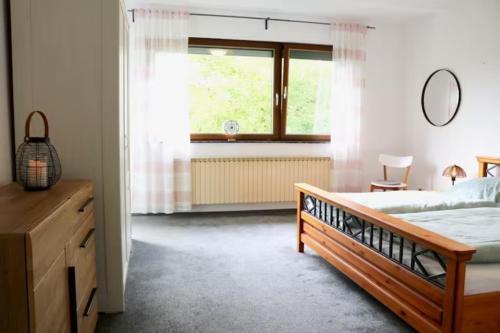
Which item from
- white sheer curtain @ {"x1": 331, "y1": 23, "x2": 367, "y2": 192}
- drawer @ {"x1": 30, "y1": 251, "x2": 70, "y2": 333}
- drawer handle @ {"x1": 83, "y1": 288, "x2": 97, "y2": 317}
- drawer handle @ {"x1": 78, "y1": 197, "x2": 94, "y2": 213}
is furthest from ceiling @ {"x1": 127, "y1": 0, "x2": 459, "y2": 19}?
drawer @ {"x1": 30, "y1": 251, "x2": 70, "y2": 333}

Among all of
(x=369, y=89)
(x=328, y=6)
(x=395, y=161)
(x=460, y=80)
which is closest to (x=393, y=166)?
(x=395, y=161)

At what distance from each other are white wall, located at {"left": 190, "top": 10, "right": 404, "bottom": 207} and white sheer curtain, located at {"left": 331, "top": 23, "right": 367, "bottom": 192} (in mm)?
196

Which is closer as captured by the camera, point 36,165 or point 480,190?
point 36,165

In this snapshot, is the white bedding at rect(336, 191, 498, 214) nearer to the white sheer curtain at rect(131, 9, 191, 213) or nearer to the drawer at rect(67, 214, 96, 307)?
the drawer at rect(67, 214, 96, 307)

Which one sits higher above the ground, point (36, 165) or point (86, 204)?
point (36, 165)

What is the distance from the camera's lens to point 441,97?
4.60 m

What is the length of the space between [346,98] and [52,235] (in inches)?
168

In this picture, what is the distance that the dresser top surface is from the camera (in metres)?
1.17

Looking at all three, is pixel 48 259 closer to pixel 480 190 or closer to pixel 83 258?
pixel 83 258

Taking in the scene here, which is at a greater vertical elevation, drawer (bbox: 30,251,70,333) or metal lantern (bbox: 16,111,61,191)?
metal lantern (bbox: 16,111,61,191)

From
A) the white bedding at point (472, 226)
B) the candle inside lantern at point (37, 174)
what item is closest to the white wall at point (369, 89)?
the white bedding at point (472, 226)

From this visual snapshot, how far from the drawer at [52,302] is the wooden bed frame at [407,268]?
1546 millimetres

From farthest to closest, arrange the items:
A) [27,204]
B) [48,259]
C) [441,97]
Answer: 1. [441,97]
2. [27,204]
3. [48,259]

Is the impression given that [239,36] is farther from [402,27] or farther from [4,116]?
[4,116]
